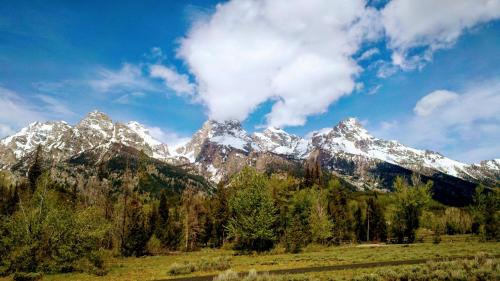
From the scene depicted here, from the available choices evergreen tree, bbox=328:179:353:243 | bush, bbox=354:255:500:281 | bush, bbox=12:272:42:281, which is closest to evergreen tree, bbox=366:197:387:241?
evergreen tree, bbox=328:179:353:243

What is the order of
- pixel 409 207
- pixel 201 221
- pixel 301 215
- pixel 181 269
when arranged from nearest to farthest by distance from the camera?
pixel 181 269
pixel 301 215
pixel 409 207
pixel 201 221

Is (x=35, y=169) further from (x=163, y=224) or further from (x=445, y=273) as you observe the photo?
(x=445, y=273)

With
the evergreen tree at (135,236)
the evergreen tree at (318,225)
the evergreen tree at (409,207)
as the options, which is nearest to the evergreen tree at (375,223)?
the evergreen tree at (409,207)

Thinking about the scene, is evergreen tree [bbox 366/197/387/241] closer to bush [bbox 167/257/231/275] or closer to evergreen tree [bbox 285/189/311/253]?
evergreen tree [bbox 285/189/311/253]

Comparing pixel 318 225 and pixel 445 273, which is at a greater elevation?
pixel 445 273

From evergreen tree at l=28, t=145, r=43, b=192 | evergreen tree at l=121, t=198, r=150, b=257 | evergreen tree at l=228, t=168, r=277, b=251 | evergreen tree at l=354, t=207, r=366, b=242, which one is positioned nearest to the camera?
evergreen tree at l=228, t=168, r=277, b=251

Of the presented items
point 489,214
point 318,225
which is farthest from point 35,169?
point 489,214

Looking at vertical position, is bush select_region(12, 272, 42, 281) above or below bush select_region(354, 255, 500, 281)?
below

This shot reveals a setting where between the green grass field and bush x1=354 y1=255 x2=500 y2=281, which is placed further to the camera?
the green grass field

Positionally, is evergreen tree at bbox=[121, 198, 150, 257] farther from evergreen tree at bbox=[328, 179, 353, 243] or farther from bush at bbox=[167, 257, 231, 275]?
evergreen tree at bbox=[328, 179, 353, 243]

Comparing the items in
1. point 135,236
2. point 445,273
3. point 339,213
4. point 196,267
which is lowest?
point 135,236

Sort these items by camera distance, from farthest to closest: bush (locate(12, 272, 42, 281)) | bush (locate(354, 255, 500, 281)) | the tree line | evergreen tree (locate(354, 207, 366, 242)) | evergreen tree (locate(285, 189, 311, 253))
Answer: evergreen tree (locate(354, 207, 366, 242)) < evergreen tree (locate(285, 189, 311, 253)) < the tree line < bush (locate(12, 272, 42, 281)) < bush (locate(354, 255, 500, 281))

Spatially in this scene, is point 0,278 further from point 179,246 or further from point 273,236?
point 179,246

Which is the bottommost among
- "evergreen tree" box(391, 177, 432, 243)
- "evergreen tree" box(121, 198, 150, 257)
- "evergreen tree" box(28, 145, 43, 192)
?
"evergreen tree" box(121, 198, 150, 257)
